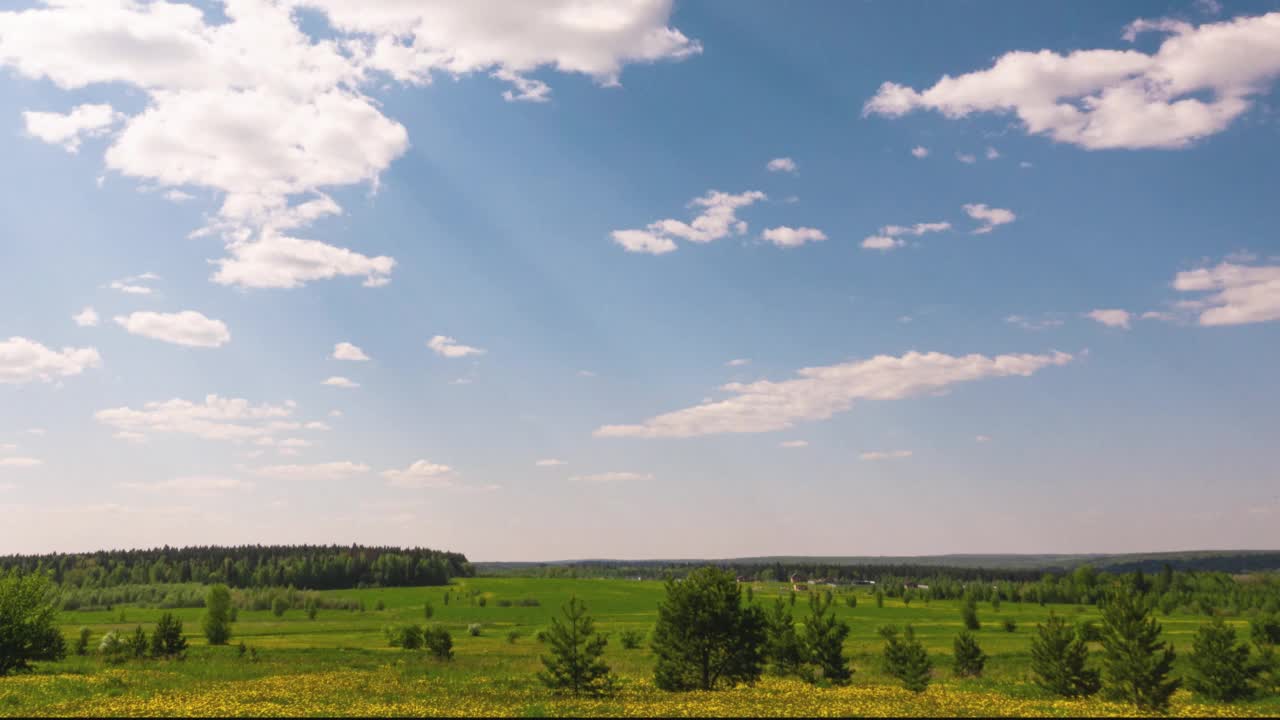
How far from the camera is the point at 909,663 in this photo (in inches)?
1820

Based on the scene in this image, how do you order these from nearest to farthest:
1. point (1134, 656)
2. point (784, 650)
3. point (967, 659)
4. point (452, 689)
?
point (1134, 656)
point (452, 689)
point (784, 650)
point (967, 659)

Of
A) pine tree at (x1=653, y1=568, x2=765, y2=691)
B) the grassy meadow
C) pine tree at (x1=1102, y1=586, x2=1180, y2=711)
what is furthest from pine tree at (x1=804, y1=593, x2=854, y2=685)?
pine tree at (x1=1102, y1=586, x2=1180, y2=711)

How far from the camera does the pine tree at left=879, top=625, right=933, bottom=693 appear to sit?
147 feet

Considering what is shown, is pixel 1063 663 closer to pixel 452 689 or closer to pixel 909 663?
pixel 909 663

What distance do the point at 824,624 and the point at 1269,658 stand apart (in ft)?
91.6

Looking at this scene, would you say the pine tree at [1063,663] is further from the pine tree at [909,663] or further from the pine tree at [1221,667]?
the pine tree at [1221,667]

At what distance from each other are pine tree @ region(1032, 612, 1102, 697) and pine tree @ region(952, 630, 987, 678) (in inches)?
604

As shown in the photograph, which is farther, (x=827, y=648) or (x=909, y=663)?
(x=827, y=648)

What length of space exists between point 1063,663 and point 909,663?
8.00 meters

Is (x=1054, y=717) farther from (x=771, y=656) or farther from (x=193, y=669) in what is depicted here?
(x=193, y=669)

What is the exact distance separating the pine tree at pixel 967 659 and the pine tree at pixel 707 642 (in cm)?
2518

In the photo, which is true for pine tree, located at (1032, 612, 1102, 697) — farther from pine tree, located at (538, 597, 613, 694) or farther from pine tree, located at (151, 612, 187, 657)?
pine tree, located at (151, 612, 187, 657)

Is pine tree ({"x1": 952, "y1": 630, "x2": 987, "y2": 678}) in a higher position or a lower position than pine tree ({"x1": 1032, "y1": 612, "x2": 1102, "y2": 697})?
lower

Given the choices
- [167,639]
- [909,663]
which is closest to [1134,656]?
[909,663]
